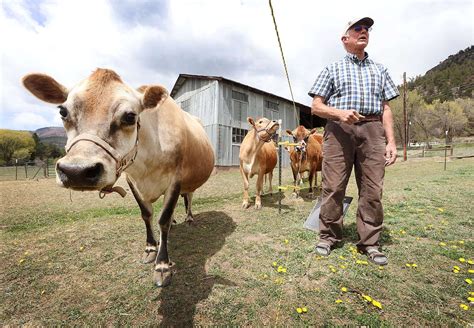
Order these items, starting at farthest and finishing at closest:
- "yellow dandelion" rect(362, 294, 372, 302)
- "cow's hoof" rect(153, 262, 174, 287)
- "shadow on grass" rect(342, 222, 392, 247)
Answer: "shadow on grass" rect(342, 222, 392, 247)
"cow's hoof" rect(153, 262, 174, 287)
"yellow dandelion" rect(362, 294, 372, 302)

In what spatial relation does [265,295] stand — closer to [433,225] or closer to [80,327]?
[80,327]

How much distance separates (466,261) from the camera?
9.57 feet

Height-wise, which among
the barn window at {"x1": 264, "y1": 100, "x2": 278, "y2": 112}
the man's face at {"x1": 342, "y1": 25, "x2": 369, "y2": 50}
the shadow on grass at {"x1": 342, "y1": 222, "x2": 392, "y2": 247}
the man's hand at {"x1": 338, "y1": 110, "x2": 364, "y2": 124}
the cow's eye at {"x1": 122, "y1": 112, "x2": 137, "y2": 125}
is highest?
the barn window at {"x1": 264, "y1": 100, "x2": 278, "y2": 112}

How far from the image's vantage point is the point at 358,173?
3.28 metres

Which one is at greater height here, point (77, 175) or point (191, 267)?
point (77, 175)

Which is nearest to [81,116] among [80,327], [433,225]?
[80,327]

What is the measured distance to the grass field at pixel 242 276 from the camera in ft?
7.25

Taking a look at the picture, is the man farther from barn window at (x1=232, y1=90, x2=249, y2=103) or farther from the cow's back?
A: barn window at (x1=232, y1=90, x2=249, y2=103)

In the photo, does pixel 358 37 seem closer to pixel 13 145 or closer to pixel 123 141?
pixel 123 141

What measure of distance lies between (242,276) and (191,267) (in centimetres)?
67

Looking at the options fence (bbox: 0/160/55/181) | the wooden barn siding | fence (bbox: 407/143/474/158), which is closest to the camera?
the wooden barn siding

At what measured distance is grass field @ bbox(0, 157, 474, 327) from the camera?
2209 mm

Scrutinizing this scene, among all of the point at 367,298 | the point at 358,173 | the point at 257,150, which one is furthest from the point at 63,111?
the point at 257,150

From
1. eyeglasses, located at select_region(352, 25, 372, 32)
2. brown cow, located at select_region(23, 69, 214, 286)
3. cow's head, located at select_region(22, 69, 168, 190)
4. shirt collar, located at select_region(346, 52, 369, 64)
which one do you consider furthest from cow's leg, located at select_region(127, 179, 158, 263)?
eyeglasses, located at select_region(352, 25, 372, 32)
